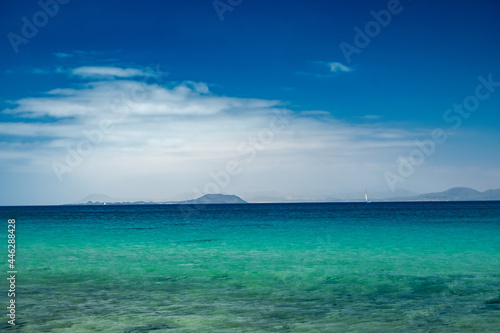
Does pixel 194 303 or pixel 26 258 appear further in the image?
pixel 26 258

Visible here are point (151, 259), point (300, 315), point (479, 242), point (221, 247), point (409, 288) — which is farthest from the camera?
point (479, 242)

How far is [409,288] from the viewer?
13117 mm

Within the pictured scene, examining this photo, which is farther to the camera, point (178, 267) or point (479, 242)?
point (479, 242)

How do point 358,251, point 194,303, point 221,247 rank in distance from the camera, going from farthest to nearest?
1. point 221,247
2. point 358,251
3. point 194,303

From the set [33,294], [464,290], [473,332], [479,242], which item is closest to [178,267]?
[33,294]

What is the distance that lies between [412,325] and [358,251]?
49.9 feet

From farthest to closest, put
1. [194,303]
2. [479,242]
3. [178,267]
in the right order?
[479,242] → [178,267] → [194,303]

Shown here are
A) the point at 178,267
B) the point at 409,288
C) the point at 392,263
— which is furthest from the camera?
the point at 392,263

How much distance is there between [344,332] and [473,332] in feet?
7.60

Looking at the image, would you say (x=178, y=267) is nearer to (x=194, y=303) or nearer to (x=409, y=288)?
(x=194, y=303)

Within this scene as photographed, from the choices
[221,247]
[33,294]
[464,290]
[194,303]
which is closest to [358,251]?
[221,247]

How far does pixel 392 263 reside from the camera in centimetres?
1892

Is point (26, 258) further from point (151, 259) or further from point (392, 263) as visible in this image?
point (392, 263)

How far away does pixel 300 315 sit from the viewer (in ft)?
31.7
